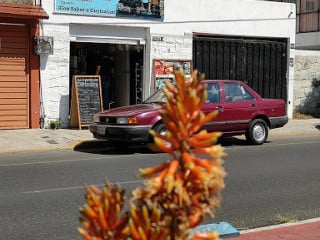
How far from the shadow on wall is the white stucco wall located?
127 cm

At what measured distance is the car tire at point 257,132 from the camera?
45.7 feet

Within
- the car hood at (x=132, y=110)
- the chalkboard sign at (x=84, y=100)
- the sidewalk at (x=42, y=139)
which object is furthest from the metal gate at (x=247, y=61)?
the car hood at (x=132, y=110)

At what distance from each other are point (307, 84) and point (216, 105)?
983 centimetres

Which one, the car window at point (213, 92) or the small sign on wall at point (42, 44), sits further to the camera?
the small sign on wall at point (42, 44)

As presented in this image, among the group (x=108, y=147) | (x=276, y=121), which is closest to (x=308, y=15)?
(x=276, y=121)

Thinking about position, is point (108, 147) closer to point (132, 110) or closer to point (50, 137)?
point (132, 110)

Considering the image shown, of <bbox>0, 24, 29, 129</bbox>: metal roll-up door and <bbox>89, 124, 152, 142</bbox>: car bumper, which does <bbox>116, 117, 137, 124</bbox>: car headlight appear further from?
<bbox>0, 24, 29, 129</bbox>: metal roll-up door

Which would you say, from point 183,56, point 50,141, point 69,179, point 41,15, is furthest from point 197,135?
point 183,56

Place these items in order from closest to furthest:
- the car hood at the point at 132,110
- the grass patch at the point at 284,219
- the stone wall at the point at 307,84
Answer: the grass patch at the point at 284,219 < the car hood at the point at 132,110 < the stone wall at the point at 307,84

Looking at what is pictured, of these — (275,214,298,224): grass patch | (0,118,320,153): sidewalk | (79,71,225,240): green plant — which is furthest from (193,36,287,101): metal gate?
(79,71,225,240): green plant

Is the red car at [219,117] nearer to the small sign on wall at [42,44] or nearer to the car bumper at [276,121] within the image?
the car bumper at [276,121]

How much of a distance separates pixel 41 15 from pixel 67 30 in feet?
3.97

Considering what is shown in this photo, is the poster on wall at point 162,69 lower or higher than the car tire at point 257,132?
higher

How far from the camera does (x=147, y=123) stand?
40.3ft
